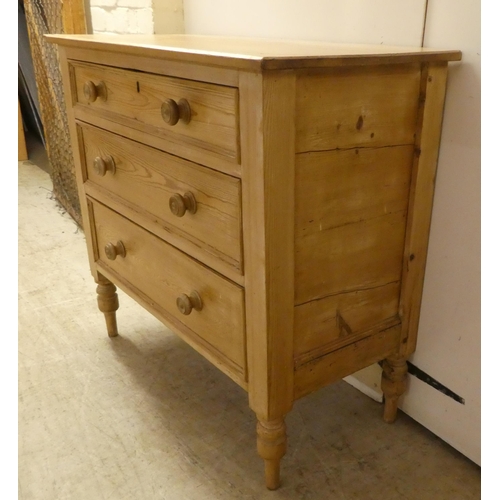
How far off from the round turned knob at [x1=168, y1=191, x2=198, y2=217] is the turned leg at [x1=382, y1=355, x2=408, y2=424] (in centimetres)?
59

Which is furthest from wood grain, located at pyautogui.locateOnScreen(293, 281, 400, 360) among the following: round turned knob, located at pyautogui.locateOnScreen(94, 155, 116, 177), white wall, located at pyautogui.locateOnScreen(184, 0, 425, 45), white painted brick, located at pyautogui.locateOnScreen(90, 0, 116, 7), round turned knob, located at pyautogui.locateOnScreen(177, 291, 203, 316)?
white painted brick, located at pyautogui.locateOnScreen(90, 0, 116, 7)

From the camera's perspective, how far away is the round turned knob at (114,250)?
1.43m

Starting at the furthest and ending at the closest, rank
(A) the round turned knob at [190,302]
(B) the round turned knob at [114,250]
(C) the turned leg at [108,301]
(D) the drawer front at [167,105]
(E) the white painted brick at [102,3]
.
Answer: (E) the white painted brick at [102,3]
(C) the turned leg at [108,301]
(B) the round turned knob at [114,250]
(A) the round turned knob at [190,302]
(D) the drawer front at [167,105]

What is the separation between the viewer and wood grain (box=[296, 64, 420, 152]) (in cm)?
88

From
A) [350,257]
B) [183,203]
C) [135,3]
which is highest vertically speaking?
[135,3]

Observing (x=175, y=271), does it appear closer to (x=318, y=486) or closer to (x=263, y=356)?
(x=263, y=356)

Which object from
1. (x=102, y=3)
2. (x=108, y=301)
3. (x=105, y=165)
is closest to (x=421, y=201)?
(x=105, y=165)

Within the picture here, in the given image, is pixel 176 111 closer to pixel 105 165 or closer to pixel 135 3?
pixel 105 165

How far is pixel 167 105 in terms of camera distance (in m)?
1.00

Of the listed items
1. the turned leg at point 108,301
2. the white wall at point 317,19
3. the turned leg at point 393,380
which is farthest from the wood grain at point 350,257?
the turned leg at point 108,301

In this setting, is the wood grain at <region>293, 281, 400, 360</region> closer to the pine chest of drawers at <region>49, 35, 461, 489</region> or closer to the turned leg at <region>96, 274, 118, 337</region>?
the pine chest of drawers at <region>49, 35, 461, 489</region>

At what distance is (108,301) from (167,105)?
0.87 m

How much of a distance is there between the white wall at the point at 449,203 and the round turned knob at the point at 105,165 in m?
0.58

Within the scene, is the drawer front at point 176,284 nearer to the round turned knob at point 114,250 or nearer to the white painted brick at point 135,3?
the round turned knob at point 114,250
